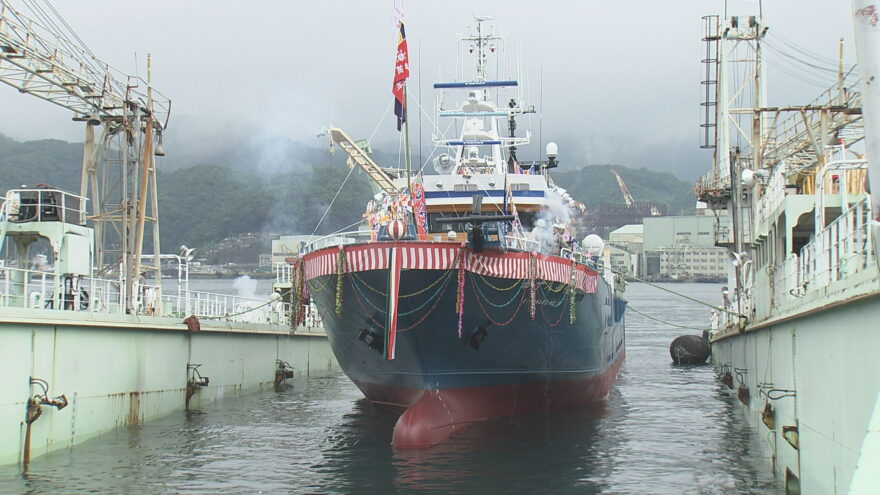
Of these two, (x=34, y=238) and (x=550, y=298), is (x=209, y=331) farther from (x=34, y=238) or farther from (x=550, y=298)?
(x=550, y=298)

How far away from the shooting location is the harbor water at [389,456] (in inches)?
635

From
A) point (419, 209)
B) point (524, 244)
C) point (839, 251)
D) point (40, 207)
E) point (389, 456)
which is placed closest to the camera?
point (839, 251)

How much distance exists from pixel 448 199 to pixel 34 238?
38.5 feet

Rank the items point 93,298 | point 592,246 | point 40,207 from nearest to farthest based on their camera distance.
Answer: point 93,298
point 40,207
point 592,246

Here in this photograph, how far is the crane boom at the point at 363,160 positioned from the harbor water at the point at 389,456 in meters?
7.59

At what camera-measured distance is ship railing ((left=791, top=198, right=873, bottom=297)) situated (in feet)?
35.1

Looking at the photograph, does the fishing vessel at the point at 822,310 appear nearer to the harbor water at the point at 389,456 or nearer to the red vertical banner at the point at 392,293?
the harbor water at the point at 389,456

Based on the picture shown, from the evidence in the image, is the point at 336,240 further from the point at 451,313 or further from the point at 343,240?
the point at 451,313

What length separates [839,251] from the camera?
11812 mm

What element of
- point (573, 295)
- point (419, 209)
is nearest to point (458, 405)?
point (573, 295)

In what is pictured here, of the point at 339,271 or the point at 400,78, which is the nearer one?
the point at 400,78

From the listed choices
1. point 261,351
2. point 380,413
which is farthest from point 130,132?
point 380,413

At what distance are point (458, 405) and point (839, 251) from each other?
435 inches

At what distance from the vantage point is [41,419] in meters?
17.4
